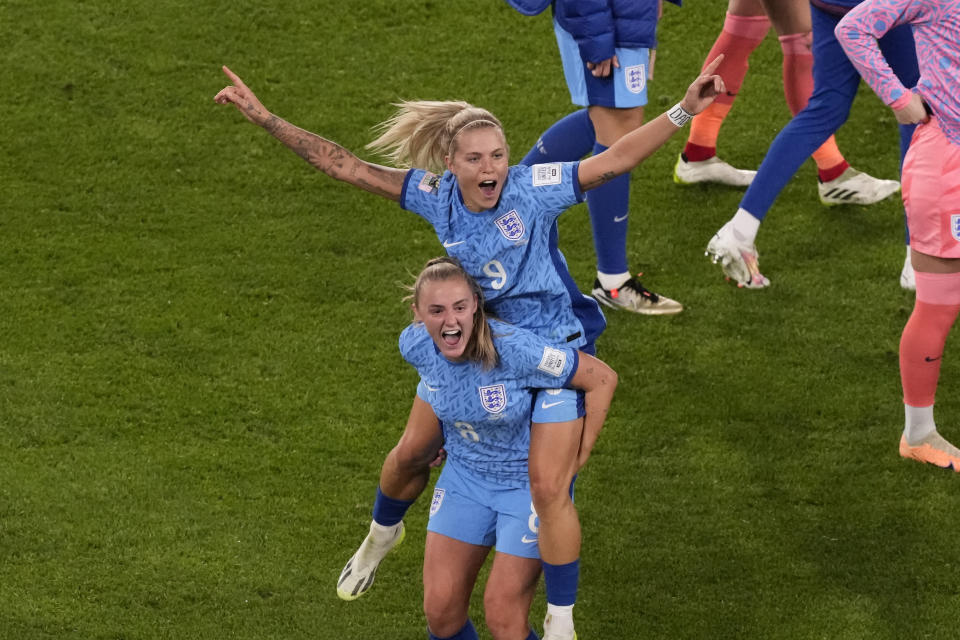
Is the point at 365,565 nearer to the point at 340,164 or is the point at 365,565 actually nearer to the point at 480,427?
the point at 480,427

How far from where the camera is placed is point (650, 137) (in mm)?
4414

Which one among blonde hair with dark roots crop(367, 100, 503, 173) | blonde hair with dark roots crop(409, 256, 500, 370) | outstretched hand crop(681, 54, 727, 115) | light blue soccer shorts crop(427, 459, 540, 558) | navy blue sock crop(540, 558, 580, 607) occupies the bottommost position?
navy blue sock crop(540, 558, 580, 607)

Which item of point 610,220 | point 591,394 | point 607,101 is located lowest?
point 591,394

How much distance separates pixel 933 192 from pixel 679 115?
1252mm

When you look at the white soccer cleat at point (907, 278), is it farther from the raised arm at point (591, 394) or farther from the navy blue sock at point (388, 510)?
the navy blue sock at point (388, 510)

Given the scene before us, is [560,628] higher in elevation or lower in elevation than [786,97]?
lower

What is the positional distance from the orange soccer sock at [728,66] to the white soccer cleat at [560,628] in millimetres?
3442

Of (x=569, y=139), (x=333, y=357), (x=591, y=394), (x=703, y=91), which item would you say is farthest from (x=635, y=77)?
(x=591, y=394)

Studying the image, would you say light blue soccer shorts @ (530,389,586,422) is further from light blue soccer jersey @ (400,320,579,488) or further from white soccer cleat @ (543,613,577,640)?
white soccer cleat @ (543,613,577,640)

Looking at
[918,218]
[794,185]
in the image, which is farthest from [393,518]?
[794,185]

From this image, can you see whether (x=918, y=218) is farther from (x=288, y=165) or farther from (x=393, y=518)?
(x=288, y=165)

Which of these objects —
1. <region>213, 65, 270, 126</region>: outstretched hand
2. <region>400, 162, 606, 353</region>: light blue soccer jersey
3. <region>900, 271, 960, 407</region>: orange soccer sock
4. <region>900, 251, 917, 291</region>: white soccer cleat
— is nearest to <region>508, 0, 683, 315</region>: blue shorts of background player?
<region>900, 251, 917, 291</region>: white soccer cleat

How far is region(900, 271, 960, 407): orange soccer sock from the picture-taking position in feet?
17.3

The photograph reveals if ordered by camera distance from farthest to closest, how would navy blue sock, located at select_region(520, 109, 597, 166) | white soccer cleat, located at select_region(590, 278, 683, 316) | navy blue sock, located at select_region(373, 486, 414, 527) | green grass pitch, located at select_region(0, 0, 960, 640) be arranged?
white soccer cleat, located at select_region(590, 278, 683, 316) → navy blue sock, located at select_region(520, 109, 597, 166) → green grass pitch, located at select_region(0, 0, 960, 640) → navy blue sock, located at select_region(373, 486, 414, 527)
